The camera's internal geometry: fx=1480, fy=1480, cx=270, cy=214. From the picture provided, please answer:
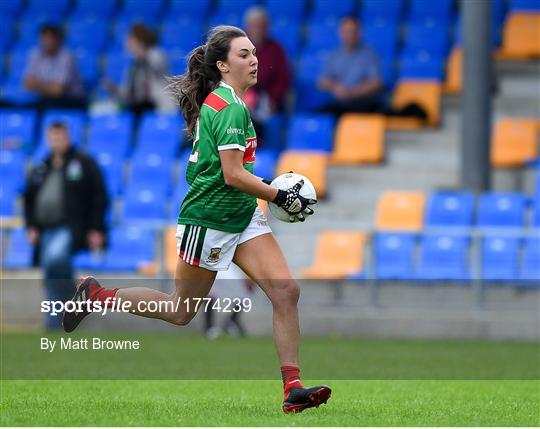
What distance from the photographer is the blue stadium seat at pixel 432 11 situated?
20.5 meters

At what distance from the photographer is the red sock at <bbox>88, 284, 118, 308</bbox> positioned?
8461 millimetres

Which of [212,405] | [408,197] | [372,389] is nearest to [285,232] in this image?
[408,197]

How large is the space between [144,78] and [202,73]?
10808 mm

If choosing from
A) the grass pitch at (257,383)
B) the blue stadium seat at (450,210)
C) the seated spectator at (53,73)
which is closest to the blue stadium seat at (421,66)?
the blue stadium seat at (450,210)

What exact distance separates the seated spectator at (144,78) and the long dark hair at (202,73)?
975 cm

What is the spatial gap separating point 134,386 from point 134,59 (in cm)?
962

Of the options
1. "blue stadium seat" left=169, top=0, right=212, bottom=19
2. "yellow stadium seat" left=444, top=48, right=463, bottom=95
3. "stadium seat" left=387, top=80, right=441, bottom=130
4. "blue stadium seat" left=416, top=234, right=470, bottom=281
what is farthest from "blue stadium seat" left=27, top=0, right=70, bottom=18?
"blue stadium seat" left=416, top=234, right=470, bottom=281

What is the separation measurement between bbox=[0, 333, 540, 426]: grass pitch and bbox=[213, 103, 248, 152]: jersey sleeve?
56.3 inches

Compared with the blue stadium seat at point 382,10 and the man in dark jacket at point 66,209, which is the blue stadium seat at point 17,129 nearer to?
the man in dark jacket at point 66,209

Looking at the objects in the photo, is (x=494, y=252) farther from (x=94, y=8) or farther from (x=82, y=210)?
(x=94, y=8)

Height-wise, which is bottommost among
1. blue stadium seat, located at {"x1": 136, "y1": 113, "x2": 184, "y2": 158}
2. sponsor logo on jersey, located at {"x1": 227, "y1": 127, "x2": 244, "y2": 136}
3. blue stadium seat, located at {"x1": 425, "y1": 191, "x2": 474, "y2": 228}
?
blue stadium seat, located at {"x1": 425, "y1": 191, "x2": 474, "y2": 228}

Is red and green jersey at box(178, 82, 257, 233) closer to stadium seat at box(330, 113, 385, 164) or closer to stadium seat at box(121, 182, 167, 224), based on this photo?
stadium seat at box(121, 182, 167, 224)

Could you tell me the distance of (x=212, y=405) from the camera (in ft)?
27.5

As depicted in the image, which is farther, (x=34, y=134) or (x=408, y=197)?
(x=34, y=134)
